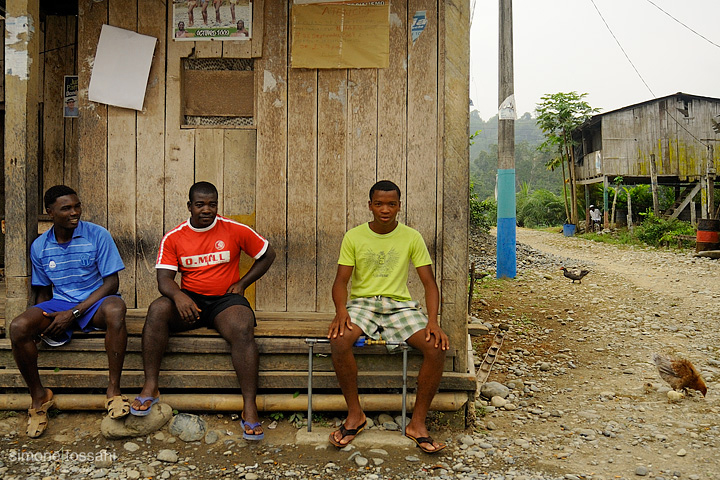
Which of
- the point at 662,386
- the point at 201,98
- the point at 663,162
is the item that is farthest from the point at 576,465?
the point at 663,162

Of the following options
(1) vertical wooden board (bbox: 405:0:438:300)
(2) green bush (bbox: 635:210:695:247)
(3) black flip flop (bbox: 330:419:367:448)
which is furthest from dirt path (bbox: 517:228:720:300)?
(3) black flip flop (bbox: 330:419:367:448)

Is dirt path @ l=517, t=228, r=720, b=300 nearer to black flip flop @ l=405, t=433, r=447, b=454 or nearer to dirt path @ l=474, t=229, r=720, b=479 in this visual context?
dirt path @ l=474, t=229, r=720, b=479

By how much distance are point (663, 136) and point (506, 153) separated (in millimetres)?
13389

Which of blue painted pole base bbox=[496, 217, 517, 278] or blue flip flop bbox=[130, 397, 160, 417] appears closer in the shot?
blue flip flop bbox=[130, 397, 160, 417]

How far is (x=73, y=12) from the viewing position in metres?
4.70

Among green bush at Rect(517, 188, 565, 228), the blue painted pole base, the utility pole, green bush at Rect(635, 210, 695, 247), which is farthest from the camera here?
green bush at Rect(517, 188, 565, 228)

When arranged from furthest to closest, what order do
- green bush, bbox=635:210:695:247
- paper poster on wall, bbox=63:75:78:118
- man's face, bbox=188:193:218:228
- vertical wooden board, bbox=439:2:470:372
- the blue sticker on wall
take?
green bush, bbox=635:210:695:247 → paper poster on wall, bbox=63:75:78:118 → the blue sticker on wall → vertical wooden board, bbox=439:2:470:372 → man's face, bbox=188:193:218:228

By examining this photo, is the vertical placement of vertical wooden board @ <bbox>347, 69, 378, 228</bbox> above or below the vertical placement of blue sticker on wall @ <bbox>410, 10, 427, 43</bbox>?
below

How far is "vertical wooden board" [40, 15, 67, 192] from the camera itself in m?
4.75

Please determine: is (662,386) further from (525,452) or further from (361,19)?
(361,19)

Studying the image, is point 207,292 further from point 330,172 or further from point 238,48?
point 238,48

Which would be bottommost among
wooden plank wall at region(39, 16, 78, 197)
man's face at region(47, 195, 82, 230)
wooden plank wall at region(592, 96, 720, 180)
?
man's face at region(47, 195, 82, 230)

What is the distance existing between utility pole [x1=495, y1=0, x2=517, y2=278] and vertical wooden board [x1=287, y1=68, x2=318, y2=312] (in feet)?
19.4

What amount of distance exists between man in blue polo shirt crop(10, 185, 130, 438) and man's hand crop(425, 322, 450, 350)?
1794 mm
